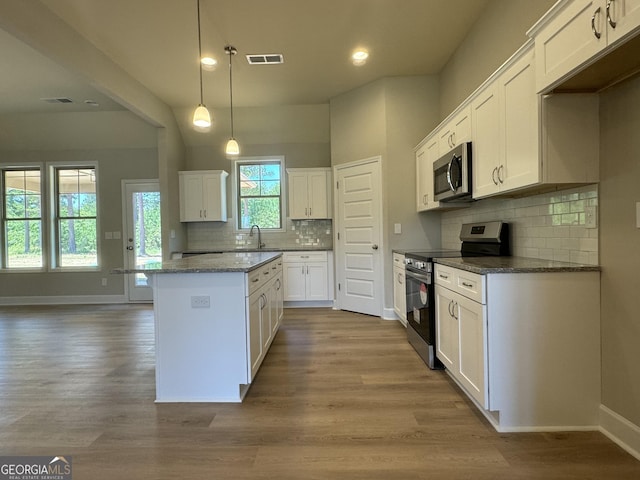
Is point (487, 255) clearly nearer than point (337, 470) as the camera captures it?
No

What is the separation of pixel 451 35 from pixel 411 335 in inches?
125

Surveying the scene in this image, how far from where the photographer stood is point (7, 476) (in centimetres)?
160

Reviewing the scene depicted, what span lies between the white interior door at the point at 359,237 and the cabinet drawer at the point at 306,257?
0.33m

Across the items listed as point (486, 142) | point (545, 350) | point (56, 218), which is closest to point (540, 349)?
point (545, 350)

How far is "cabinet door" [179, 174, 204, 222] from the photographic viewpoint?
5.51 m

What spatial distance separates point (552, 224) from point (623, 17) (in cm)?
127

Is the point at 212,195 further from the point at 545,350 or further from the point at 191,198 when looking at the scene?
the point at 545,350

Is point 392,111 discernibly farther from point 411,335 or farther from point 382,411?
point 382,411

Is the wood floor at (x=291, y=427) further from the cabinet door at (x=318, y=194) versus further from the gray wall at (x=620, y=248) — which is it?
the cabinet door at (x=318, y=194)

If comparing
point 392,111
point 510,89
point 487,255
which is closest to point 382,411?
point 487,255

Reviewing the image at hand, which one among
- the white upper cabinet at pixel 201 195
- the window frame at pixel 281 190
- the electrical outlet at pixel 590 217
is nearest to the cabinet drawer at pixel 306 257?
the window frame at pixel 281 190

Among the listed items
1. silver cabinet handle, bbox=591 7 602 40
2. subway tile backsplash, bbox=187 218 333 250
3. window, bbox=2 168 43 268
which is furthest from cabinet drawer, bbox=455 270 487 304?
window, bbox=2 168 43 268

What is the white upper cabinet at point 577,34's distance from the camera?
1.23 meters

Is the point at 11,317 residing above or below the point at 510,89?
below
